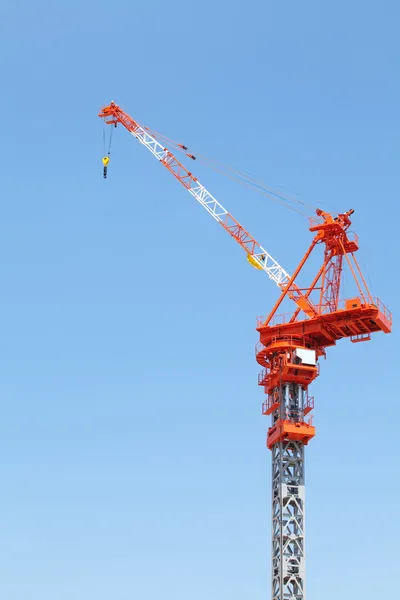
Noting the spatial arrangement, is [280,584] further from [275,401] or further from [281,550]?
[275,401]

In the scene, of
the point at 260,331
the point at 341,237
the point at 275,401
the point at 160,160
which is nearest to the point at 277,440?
the point at 275,401

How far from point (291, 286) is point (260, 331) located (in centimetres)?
636

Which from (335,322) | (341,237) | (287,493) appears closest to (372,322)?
(335,322)

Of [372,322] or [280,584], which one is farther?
[372,322]

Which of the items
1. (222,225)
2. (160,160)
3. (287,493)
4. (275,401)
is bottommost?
(287,493)

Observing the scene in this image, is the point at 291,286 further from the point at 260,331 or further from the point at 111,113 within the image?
the point at 111,113

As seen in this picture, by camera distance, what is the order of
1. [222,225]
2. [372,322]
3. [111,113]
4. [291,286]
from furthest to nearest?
[111,113] < [222,225] < [291,286] < [372,322]

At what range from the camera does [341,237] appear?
10450 cm

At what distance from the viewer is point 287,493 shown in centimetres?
9525

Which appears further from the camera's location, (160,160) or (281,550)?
(160,160)

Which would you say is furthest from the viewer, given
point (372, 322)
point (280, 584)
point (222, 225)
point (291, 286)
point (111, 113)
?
point (111, 113)

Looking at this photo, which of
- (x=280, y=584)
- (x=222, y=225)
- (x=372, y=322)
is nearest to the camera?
(x=280, y=584)

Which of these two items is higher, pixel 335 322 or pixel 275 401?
pixel 335 322

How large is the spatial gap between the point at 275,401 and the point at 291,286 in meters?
12.8
